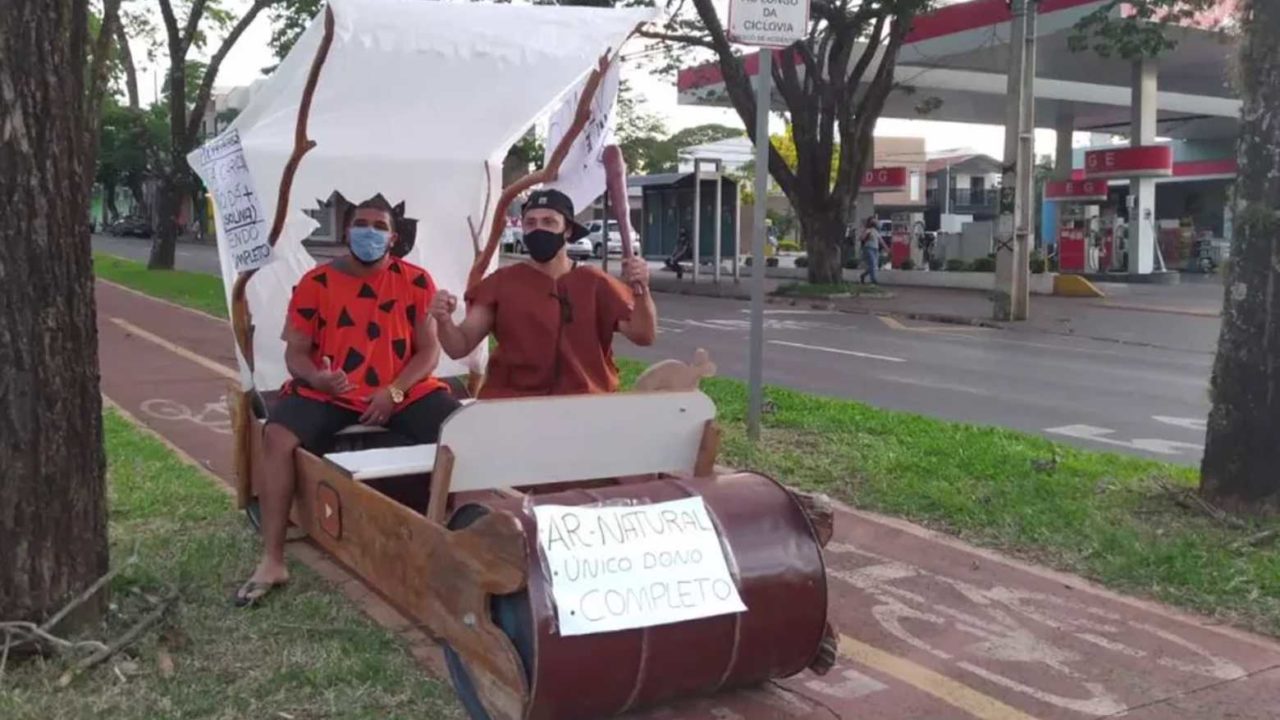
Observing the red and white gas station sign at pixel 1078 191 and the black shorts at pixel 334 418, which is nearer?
the black shorts at pixel 334 418

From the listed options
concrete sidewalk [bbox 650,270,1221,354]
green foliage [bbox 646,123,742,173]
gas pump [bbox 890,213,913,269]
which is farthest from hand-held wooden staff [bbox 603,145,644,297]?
green foliage [bbox 646,123,742,173]

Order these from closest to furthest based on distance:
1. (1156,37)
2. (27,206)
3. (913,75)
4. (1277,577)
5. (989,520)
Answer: (27,206) < (1277,577) < (989,520) < (1156,37) < (913,75)

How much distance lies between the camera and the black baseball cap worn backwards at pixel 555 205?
4.63 metres

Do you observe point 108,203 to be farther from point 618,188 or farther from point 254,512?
point 618,188

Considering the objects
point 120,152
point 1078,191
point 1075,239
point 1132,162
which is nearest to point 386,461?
point 1132,162

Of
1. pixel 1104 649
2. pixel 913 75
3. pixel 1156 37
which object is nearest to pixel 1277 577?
pixel 1104 649

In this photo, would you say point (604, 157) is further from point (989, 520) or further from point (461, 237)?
point (989, 520)

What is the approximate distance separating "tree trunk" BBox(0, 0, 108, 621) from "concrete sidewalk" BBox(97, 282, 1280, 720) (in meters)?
1.12

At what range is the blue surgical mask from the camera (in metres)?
5.07

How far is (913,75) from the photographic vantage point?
95.0 ft

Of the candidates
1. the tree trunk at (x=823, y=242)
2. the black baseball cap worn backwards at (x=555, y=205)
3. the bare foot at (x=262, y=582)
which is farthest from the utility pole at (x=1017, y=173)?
the bare foot at (x=262, y=582)

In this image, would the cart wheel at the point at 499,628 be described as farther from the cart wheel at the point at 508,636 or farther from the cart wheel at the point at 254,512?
the cart wheel at the point at 254,512

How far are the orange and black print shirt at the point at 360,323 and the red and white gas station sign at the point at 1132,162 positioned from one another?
25617mm

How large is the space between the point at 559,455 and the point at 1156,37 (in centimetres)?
1759
